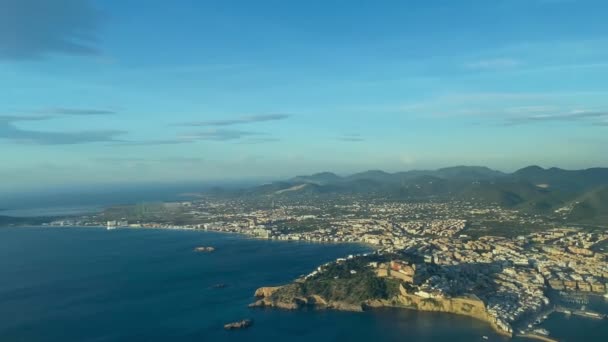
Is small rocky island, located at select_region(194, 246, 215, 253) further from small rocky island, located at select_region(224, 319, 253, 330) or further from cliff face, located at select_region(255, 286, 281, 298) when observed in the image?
small rocky island, located at select_region(224, 319, 253, 330)

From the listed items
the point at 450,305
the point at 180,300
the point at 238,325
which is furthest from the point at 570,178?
the point at 238,325

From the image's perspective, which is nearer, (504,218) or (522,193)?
(504,218)

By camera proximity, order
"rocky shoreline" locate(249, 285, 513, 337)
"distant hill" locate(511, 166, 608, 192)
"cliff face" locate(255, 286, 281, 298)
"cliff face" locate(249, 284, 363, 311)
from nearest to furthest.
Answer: "rocky shoreline" locate(249, 285, 513, 337), "cliff face" locate(249, 284, 363, 311), "cliff face" locate(255, 286, 281, 298), "distant hill" locate(511, 166, 608, 192)

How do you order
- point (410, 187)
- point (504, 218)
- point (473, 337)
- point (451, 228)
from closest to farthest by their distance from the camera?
point (473, 337) < point (451, 228) < point (504, 218) < point (410, 187)

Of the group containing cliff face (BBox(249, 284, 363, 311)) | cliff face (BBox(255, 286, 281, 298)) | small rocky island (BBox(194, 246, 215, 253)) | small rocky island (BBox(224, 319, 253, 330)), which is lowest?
small rocky island (BBox(224, 319, 253, 330))

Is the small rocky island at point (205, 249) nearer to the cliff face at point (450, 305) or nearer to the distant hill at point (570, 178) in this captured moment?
the cliff face at point (450, 305)

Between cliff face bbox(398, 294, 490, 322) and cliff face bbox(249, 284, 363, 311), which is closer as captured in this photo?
cliff face bbox(398, 294, 490, 322)

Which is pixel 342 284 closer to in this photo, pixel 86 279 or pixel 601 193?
pixel 86 279

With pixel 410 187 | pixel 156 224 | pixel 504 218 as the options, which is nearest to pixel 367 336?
pixel 504 218

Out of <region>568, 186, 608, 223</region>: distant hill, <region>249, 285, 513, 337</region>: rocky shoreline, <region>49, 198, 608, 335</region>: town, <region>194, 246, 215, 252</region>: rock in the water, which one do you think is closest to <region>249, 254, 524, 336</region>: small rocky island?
<region>249, 285, 513, 337</region>: rocky shoreline
